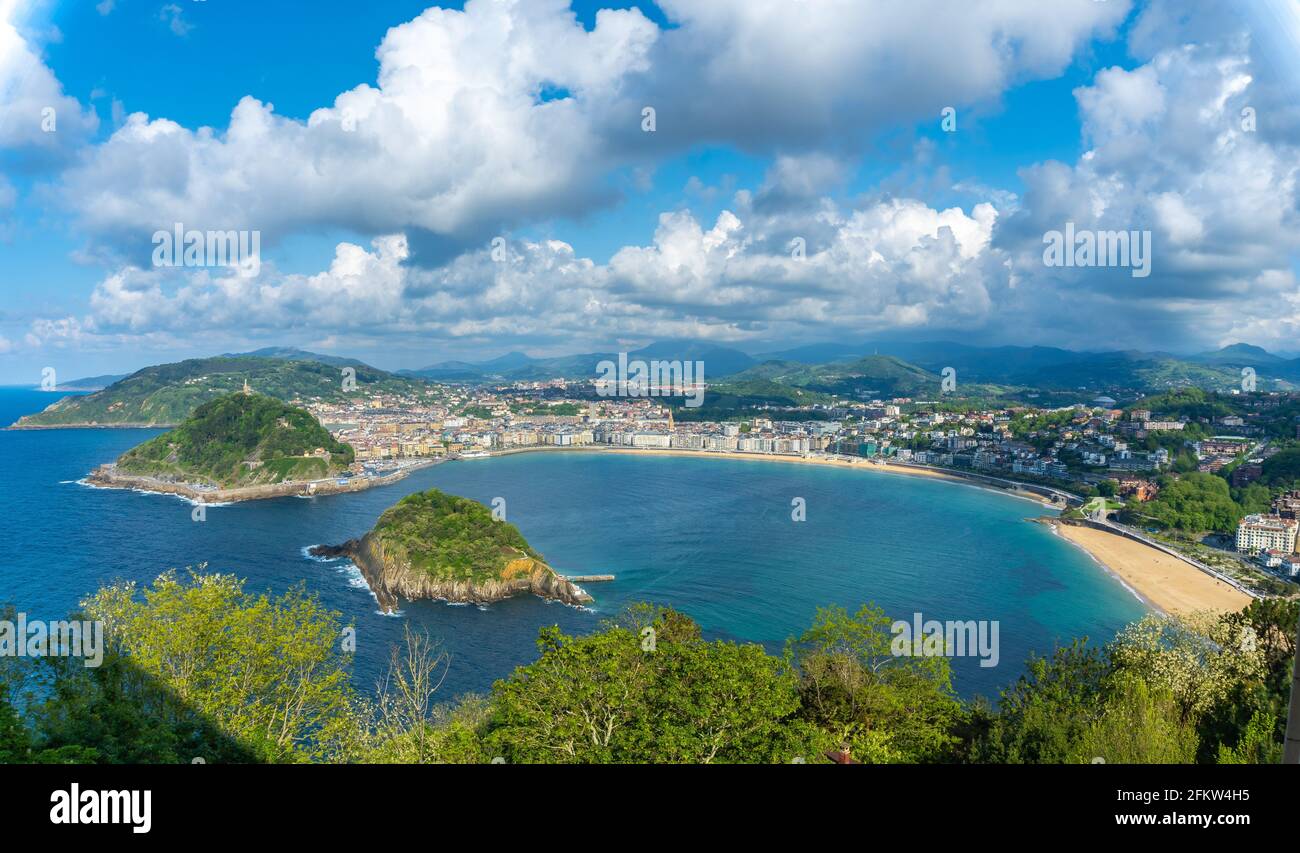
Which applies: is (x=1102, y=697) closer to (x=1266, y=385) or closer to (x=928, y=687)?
(x=928, y=687)

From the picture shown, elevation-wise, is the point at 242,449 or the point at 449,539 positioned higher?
the point at 242,449

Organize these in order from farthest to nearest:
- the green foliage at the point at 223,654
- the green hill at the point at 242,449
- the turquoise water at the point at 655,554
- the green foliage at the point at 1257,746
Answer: the green hill at the point at 242,449 < the turquoise water at the point at 655,554 < the green foliage at the point at 223,654 < the green foliage at the point at 1257,746

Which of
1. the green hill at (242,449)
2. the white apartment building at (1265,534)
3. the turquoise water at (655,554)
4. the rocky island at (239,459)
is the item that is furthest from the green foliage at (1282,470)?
the green hill at (242,449)

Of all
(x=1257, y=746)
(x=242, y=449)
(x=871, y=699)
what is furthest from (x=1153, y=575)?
(x=242, y=449)

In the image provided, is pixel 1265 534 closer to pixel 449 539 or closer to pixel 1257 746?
pixel 1257 746

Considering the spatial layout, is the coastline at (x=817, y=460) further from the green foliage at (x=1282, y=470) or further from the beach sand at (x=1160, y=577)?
the beach sand at (x=1160, y=577)
